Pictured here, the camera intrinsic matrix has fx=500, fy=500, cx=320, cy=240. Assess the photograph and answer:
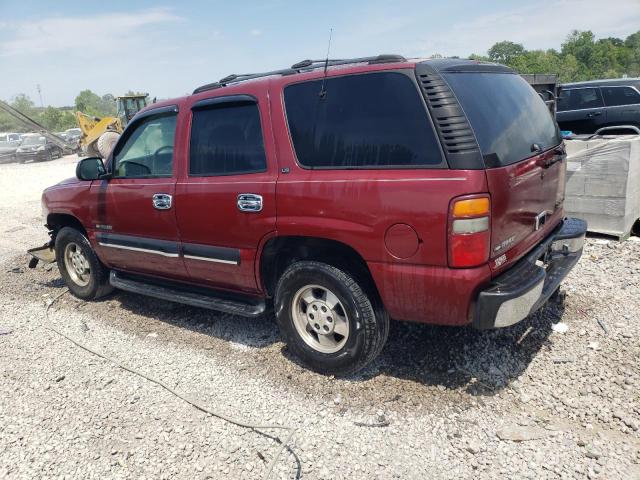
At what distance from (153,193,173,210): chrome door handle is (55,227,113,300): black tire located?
4.66 feet

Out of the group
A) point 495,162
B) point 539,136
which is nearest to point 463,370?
point 495,162

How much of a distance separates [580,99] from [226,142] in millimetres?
9867

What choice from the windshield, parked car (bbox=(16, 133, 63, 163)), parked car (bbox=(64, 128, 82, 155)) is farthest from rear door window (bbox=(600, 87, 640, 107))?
the windshield

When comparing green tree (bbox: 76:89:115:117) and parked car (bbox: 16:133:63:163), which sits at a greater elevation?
green tree (bbox: 76:89:115:117)

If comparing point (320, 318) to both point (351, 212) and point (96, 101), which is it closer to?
point (351, 212)

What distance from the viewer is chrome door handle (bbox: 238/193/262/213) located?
343 centimetres

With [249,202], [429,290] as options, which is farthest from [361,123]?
[429,290]

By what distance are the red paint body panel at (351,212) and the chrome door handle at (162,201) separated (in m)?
0.05

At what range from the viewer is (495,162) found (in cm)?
275

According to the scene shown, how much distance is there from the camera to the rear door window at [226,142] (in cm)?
354

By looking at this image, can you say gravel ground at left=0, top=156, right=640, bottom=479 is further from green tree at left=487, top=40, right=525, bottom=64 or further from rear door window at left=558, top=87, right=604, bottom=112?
green tree at left=487, top=40, right=525, bottom=64

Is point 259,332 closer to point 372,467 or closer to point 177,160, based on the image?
point 177,160

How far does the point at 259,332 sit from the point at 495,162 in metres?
2.43

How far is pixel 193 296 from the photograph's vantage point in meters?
4.15
